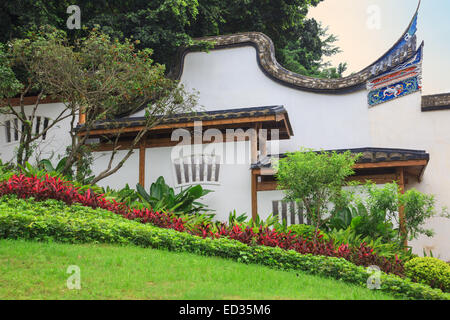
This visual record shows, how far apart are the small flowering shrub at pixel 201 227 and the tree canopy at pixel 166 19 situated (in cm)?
602

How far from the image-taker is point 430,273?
9039mm

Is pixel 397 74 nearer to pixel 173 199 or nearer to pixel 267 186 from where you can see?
pixel 267 186

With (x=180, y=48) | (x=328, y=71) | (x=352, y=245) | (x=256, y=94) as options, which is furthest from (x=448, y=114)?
(x=328, y=71)

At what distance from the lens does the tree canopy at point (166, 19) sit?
16.7 m

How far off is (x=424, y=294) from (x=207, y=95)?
35.0 ft

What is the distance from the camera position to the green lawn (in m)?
6.84

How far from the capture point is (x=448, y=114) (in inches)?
607

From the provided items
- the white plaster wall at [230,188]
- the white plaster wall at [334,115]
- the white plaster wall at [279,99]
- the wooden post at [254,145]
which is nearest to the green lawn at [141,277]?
the white plaster wall at [230,188]

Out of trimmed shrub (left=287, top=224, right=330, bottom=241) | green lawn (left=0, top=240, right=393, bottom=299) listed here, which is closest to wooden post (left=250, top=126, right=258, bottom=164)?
trimmed shrub (left=287, top=224, right=330, bottom=241)

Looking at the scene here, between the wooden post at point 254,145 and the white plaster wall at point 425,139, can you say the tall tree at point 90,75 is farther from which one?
the white plaster wall at point 425,139

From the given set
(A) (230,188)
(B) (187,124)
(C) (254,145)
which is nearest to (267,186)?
(A) (230,188)

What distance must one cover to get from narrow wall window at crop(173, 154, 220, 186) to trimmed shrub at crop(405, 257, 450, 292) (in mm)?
5886

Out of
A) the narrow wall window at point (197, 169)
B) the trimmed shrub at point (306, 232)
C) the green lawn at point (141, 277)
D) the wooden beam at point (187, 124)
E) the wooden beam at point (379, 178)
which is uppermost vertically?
the wooden beam at point (187, 124)
